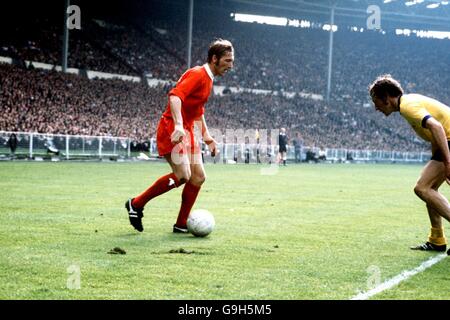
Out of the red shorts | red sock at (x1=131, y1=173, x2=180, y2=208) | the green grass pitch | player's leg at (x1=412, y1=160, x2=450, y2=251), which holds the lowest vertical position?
the green grass pitch

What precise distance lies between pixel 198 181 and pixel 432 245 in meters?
2.79

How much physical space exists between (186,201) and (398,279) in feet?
11.0

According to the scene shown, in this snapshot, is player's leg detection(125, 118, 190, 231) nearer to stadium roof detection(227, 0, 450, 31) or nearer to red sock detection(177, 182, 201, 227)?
red sock detection(177, 182, 201, 227)

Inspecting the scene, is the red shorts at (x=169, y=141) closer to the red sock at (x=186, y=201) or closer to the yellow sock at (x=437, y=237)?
the red sock at (x=186, y=201)

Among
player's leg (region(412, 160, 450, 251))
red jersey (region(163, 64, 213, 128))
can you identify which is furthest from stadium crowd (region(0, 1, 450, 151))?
player's leg (region(412, 160, 450, 251))

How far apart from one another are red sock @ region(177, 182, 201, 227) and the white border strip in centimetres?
292

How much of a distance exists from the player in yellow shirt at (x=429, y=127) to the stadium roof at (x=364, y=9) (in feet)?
167

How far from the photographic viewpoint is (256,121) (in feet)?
161

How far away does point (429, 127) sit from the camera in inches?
243

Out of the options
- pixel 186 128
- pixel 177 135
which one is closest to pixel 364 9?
pixel 186 128

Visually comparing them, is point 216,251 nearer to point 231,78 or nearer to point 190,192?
point 190,192

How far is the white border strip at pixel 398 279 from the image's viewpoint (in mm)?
4598

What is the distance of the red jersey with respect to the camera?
7.53 metres

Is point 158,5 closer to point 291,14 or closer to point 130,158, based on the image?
point 291,14
